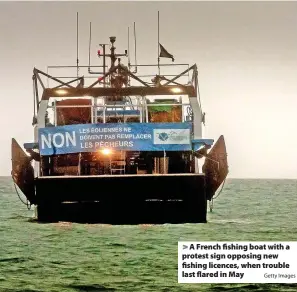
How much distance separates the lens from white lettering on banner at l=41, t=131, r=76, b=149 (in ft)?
55.3

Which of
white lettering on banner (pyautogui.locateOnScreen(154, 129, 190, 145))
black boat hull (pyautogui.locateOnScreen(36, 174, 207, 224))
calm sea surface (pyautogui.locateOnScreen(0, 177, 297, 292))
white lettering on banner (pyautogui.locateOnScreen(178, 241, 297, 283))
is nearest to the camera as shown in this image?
white lettering on banner (pyautogui.locateOnScreen(178, 241, 297, 283))

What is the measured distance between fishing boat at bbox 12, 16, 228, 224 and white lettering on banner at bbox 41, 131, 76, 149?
0.08ft

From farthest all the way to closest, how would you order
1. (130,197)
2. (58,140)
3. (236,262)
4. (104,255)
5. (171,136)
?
(58,140), (171,136), (130,197), (104,255), (236,262)

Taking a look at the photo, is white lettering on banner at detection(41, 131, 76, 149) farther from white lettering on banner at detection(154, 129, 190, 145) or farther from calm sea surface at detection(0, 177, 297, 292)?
calm sea surface at detection(0, 177, 297, 292)

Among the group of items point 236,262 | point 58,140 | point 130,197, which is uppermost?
point 58,140

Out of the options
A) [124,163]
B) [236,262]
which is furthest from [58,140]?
[236,262]

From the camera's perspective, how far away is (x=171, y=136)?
1686 cm

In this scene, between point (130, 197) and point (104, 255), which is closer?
point (104, 255)

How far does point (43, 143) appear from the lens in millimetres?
17250

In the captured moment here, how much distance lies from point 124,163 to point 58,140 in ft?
5.85

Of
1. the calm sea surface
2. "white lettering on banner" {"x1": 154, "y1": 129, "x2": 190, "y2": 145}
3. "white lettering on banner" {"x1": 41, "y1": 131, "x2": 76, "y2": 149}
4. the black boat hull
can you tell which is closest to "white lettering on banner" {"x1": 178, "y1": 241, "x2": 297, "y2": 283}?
the calm sea surface

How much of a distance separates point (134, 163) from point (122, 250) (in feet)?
8.14

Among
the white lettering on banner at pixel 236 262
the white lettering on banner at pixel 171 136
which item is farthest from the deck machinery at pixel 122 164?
the white lettering on banner at pixel 236 262

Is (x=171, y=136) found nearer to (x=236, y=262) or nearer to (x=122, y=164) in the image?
(x=122, y=164)
